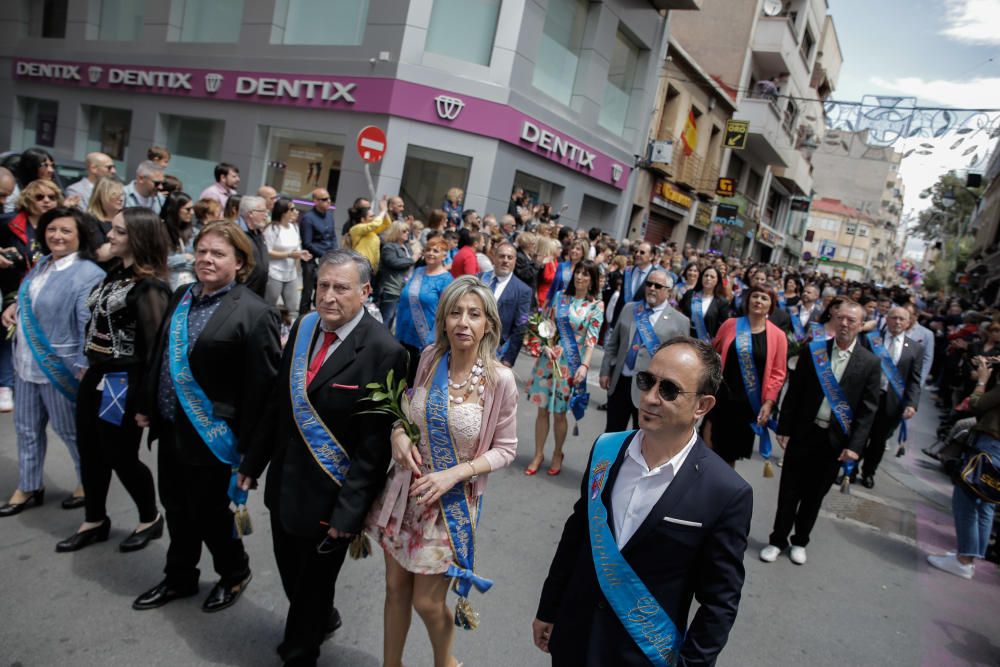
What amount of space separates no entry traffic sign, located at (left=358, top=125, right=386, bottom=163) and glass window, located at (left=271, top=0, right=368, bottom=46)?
3.84 m

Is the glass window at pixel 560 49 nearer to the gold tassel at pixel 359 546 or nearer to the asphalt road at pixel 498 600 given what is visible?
the asphalt road at pixel 498 600

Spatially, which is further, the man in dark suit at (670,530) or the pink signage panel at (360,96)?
the pink signage panel at (360,96)

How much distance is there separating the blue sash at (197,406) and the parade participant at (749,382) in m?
3.53

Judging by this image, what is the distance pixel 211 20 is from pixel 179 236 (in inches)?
504

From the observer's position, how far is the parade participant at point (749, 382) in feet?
15.8

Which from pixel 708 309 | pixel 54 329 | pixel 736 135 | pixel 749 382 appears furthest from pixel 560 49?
pixel 54 329

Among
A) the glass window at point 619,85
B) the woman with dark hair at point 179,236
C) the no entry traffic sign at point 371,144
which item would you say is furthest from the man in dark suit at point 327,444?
the glass window at point 619,85

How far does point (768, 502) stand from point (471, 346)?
4494 millimetres

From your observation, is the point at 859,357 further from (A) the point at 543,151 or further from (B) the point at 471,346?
(A) the point at 543,151

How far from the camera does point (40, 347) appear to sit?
3.55 meters

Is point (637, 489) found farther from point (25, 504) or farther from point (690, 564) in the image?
point (25, 504)

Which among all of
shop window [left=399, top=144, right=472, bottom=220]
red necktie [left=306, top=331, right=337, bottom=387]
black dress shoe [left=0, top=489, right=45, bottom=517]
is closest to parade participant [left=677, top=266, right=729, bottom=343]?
red necktie [left=306, top=331, right=337, bottom=387]

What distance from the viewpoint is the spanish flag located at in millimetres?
22328

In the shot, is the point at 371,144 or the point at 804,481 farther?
the point at 371,144
